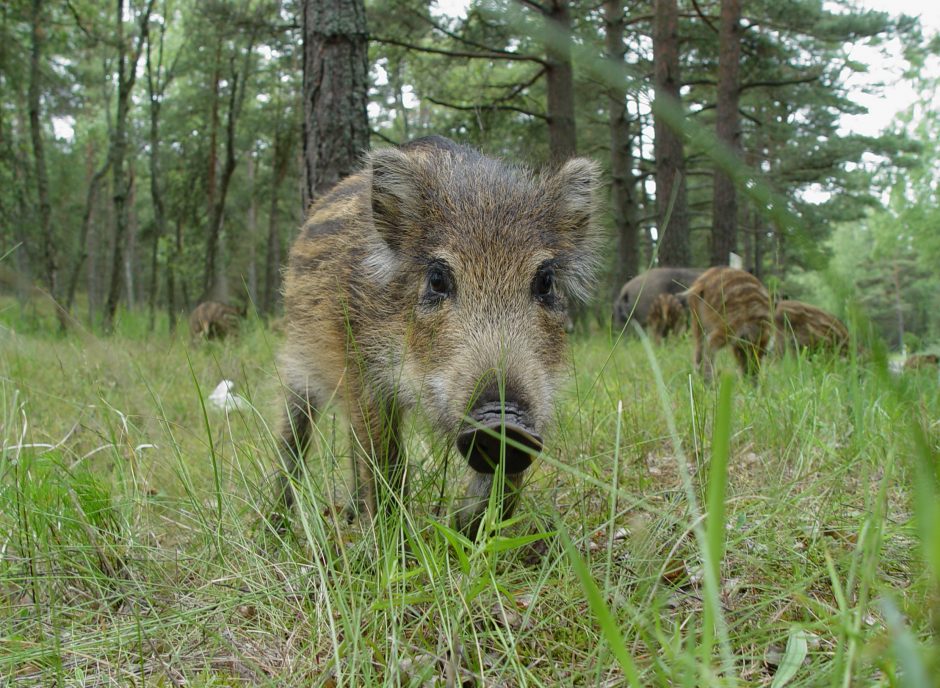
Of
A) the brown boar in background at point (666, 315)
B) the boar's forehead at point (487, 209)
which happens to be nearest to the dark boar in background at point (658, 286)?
the brown boar in background at point (666, 315)

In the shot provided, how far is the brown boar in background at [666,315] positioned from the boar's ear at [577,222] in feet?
29.7

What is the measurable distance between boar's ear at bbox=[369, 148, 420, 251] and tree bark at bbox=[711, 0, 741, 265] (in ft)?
35.6

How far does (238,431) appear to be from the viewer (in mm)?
5254

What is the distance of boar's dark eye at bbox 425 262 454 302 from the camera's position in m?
3.09

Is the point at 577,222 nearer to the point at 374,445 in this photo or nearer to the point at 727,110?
the point at 374,445

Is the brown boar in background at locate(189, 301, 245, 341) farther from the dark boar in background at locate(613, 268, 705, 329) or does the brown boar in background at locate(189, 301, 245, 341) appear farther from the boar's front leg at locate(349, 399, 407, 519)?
the boar's front leg at locate(349, 399, 407, 519)

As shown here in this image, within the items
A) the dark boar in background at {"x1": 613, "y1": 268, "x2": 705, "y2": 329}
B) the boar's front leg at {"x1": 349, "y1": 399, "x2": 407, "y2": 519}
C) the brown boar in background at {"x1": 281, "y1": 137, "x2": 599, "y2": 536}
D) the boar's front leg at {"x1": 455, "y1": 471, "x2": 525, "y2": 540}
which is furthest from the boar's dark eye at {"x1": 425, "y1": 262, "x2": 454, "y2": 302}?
the dark boar in background at {"x1": 613, "y1": 268, "x2": 705, "y2": 329}

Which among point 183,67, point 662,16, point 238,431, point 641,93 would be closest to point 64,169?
point 183,67

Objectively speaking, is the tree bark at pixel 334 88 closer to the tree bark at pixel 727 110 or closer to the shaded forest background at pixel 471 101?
the shaded forest background at pixel 471 101

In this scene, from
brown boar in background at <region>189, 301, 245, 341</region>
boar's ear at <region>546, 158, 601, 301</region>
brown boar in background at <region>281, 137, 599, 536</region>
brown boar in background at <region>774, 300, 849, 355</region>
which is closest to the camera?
brown boar in background at <region>281, 137, 599, 536</region>

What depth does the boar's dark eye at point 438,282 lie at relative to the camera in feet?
10.1

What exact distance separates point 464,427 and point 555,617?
2.18 feet

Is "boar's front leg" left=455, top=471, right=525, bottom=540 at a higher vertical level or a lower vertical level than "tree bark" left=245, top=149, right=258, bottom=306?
lower

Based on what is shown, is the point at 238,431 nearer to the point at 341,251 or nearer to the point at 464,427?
the point at 341,251
